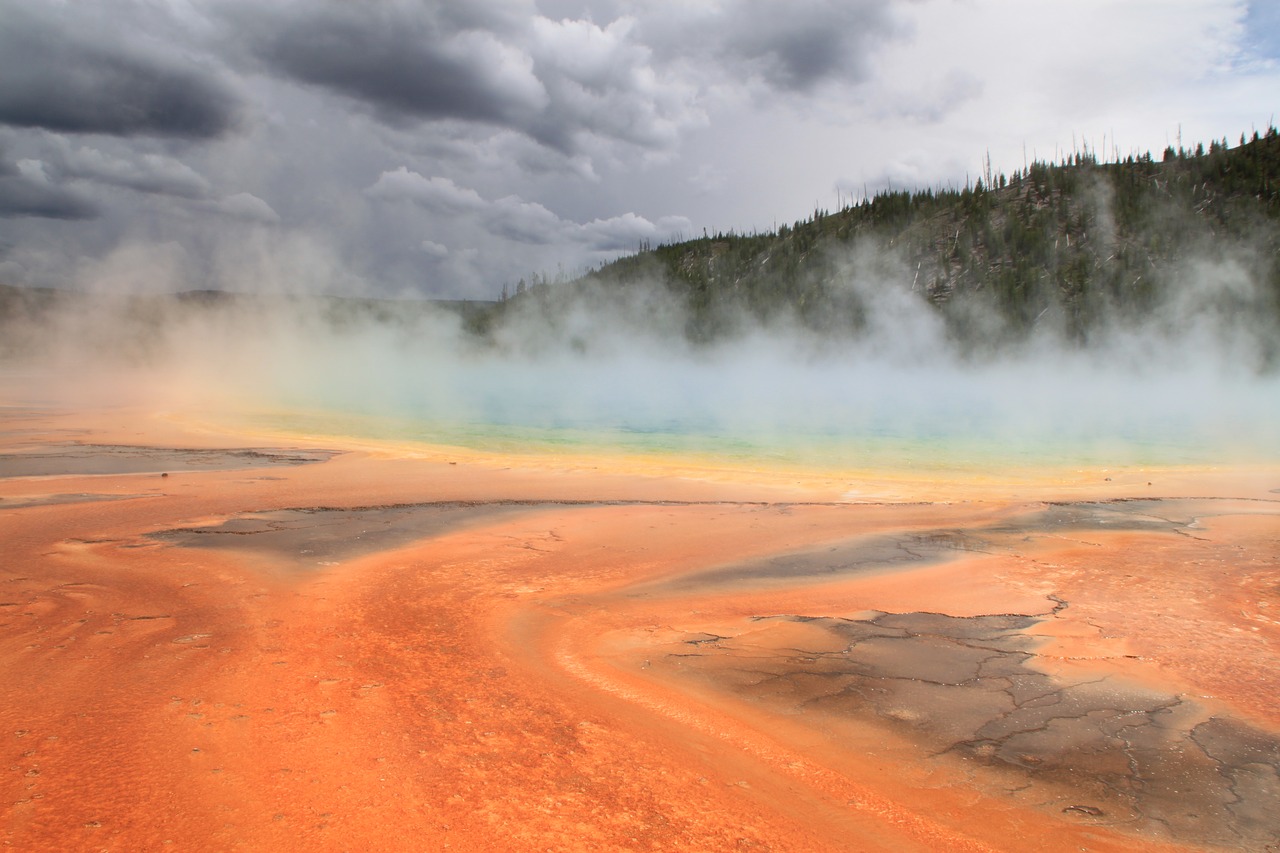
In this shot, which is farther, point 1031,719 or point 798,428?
point 798,428

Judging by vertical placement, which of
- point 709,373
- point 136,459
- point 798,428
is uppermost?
point 709,373

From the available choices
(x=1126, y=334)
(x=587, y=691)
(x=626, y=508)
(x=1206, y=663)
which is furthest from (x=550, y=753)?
(x=1126, y=334)

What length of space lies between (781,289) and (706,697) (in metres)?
115

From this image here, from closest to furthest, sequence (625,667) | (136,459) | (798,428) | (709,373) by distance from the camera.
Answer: (625,667)
(136,459)
(798,428)
(709,373)

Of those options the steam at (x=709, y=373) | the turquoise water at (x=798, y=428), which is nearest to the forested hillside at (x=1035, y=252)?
the steam at (x=709, y=373)

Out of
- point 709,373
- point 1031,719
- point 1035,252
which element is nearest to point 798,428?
point 1031,719

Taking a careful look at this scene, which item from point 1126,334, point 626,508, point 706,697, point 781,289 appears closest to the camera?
point 706,697

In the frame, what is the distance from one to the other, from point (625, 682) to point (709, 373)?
275ft

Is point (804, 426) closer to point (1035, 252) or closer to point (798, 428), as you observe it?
point (798, 428)

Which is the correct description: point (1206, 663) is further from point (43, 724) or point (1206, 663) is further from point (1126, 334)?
point (1126, 334)

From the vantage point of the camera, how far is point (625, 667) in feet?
14.4

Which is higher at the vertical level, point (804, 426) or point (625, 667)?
point (804, 426)

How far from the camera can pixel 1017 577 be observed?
255 inches

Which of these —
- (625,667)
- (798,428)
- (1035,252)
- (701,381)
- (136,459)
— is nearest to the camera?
(625,667)
